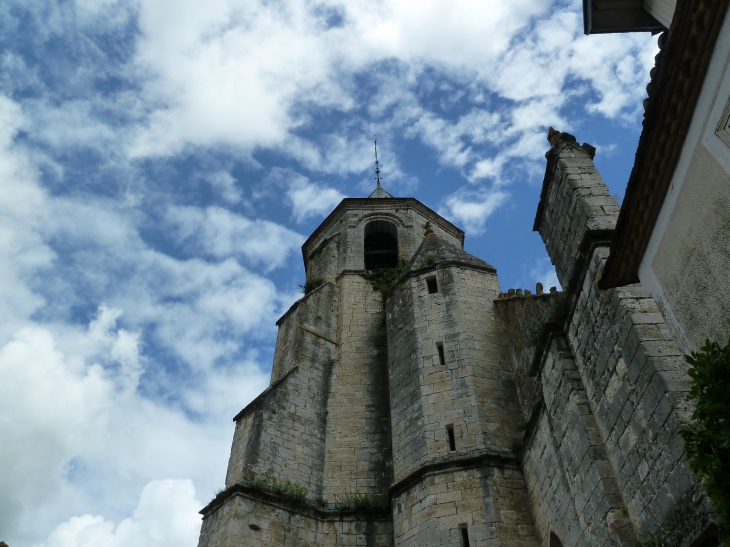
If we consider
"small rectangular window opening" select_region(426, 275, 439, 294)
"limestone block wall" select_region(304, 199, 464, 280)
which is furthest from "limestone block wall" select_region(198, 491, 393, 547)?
"limestone block wall" select_region(304, 199, 464, 280)

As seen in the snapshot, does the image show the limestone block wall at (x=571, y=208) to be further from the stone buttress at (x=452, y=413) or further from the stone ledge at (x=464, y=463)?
the stone buttress at (x=452, y=413)

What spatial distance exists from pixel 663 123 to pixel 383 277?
11.6 m

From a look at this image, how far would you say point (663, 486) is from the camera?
4.65 m

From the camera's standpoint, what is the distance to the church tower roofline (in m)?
18.6

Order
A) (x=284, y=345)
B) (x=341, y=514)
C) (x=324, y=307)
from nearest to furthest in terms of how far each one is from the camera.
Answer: (x=341, y=514) → (x=284, y=345) → (x=324, y=307)

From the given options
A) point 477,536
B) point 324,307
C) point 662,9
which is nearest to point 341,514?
point 477,536

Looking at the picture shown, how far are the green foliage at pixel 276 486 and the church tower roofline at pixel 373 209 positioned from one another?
9788 millimetres

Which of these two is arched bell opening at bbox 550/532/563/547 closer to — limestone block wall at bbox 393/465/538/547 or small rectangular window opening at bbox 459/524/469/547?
limestone block wall at bbox 393/465/538/547

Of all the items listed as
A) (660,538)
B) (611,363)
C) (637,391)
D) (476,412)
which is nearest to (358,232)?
(476,412)

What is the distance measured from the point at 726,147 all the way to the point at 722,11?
0.75 metres

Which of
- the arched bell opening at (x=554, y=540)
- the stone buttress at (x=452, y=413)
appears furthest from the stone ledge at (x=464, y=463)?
the arched bell opening at (x=554, y=540)

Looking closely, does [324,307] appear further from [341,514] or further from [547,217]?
[547,217]

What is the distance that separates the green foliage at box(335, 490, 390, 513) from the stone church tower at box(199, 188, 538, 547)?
0.02 m

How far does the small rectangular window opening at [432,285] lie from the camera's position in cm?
1215
